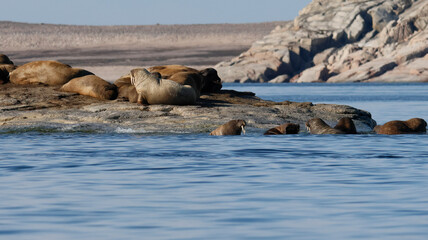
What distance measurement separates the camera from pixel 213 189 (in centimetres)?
1083

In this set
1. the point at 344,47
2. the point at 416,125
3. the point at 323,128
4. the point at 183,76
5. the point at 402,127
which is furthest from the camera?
the point at 344,47

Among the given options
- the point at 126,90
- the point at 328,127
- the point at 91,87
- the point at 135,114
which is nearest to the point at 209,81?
the point at 126,90

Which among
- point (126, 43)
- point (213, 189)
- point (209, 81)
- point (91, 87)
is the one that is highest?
Result: point (209, 81)

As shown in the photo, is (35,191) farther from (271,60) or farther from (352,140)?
(271,60)

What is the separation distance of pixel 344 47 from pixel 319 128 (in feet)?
312

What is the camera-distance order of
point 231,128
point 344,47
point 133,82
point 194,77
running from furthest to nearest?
point 344,47
point 194,77
point 133,82
point 231,128

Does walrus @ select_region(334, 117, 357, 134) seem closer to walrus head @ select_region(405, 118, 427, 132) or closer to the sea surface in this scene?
walrus head @ select_region(405, 118, 427, 132)

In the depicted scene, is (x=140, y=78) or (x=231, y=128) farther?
(x=140, y=78)

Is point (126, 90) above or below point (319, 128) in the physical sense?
above

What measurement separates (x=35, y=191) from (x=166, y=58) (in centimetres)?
15948

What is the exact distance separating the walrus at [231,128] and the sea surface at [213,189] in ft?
3.53

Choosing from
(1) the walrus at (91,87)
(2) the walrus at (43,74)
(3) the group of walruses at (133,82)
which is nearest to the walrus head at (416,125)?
(3) the group of walruses at (133,82)

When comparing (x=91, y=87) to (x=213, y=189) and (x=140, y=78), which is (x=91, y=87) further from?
(x=213, y=189)

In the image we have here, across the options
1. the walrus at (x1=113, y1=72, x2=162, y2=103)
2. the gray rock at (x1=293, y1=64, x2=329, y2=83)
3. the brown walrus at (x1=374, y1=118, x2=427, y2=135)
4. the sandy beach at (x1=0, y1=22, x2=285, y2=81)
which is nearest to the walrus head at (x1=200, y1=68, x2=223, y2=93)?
the walrus at (x1=113, y1=72, x2=162, y2=103)
